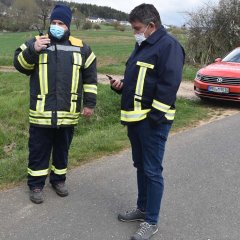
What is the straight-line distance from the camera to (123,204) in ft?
15.6

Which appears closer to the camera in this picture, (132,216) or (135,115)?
(135,115)

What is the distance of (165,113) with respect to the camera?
3.77 metres

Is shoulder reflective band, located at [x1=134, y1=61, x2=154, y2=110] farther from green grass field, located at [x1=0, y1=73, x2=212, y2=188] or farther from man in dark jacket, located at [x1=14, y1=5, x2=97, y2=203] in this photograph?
green grass field, located at [x1=0, y1=73, x2=212, y2=188]

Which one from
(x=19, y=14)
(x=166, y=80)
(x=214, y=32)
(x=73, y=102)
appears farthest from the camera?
(x=19, y=14)

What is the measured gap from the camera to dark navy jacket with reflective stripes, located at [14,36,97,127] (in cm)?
447

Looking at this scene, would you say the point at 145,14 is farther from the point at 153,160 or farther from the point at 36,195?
the point at 36,195

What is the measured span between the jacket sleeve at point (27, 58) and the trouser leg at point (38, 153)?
65 cm

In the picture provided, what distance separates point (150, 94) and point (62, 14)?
1444mm

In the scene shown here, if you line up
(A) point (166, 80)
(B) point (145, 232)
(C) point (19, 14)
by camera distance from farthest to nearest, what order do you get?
(C) point (19, 14) → (B) point (145, 232) → (A) point (166, 80)

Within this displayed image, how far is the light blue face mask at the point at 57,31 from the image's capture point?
443 centimetres

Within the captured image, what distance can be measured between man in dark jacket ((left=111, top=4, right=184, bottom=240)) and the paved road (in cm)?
43

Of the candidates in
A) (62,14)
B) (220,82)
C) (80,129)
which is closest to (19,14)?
(220,82)

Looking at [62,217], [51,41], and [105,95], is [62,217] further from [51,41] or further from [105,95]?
[105,95]

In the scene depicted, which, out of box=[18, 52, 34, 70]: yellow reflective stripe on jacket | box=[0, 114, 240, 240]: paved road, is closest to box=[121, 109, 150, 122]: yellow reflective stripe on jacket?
box=[0, 114, 240, 240]: paved road
